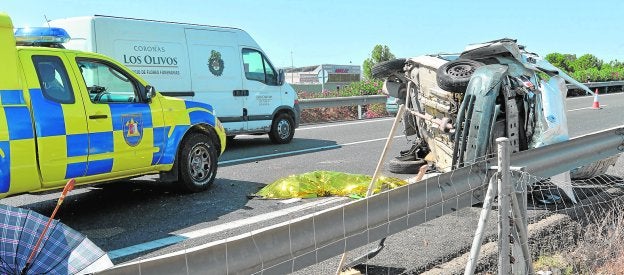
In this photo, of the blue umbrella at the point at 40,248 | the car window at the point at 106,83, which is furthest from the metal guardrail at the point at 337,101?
the blue umbrella at the point at 40,248

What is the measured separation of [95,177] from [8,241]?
394 centimetres

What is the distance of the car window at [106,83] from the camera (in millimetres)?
6289

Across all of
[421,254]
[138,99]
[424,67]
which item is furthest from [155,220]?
[424,67]

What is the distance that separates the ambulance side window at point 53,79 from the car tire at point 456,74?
A: 374 cm

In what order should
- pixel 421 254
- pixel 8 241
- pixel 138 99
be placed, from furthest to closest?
pixel 138 99 < pixel 421 254 < pixel 8 241

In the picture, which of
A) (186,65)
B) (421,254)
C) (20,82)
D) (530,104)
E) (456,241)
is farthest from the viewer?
(186,65)

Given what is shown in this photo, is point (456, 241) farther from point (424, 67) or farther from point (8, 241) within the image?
point (8, 241)

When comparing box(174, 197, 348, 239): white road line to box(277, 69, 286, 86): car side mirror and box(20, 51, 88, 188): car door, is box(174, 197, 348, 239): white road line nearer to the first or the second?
box(20, 51, 88, 188): car door

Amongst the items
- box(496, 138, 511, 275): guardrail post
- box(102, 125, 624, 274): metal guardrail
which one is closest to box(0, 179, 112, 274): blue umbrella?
box(102, 125, 624, 274): metal guardrail

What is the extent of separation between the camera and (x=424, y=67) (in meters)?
6.75

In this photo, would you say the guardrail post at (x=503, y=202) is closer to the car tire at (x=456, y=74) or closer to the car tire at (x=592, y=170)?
the car tire at (x=456, y=74)

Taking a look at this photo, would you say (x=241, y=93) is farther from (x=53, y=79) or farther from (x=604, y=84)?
(x=604, y=84)

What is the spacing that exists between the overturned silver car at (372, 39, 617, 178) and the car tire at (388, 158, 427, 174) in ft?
3.91

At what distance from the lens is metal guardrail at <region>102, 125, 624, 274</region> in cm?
202
